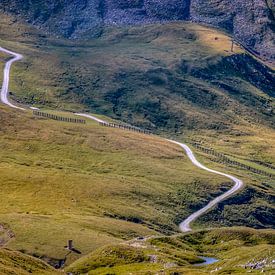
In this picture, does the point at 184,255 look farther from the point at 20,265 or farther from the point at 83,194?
the point at 83,194

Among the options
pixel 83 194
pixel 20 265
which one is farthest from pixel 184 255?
pixel 83 194

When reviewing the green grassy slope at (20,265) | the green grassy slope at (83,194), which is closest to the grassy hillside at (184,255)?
the green grassy slope at (20,265)

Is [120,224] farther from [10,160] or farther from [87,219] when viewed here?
[10,160]

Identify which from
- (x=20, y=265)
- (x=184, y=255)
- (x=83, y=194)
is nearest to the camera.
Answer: (x=20, y=265)

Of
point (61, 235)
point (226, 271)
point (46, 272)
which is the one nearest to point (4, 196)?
point (61, 235)

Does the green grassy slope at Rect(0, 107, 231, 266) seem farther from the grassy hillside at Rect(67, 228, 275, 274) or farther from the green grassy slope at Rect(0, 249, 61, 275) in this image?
the green grassy slope at Rect(0, 249, 61, 275)

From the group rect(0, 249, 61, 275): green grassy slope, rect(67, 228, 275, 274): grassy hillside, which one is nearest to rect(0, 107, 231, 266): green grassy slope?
rect(67, 228, 275, 274): grassy hillside

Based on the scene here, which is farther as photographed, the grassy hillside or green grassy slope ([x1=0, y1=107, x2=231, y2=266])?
green grassy slope ([x1=0, y1=107, x2=231, y2=266])

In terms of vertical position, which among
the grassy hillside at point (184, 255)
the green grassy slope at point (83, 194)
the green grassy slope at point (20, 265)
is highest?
the green grassy slope at point (20, 265)

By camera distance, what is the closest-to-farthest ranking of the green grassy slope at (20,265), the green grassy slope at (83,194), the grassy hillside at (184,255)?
the green grassy slope at (20,265) → the grassy hillside at (184,255) → the green grassy slope at (83,194)

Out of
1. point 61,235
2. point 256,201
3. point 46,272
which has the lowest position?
point 256,201

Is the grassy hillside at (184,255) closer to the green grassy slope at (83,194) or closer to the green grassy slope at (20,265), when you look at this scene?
the green grassy slope at (20,265)
